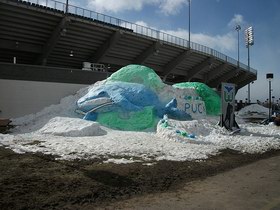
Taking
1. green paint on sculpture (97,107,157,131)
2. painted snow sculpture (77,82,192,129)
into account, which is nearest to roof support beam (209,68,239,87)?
painted snow sculpture (77,82,192,129)

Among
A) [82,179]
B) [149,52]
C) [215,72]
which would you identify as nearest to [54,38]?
[149,52]

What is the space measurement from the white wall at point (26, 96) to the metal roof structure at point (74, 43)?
11.3m

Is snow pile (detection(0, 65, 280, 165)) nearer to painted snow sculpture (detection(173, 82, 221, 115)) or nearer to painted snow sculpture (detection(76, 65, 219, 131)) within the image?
painted snow sculpture (detection(76, 65, 219, 131))

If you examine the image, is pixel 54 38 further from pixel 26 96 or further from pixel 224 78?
pixel 224 78

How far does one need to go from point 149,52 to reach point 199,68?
14.8 meters

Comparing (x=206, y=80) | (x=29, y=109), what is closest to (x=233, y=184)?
(x=29, y=109)

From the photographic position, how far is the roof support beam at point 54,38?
30.4 meters

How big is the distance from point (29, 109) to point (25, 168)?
11.6 metres

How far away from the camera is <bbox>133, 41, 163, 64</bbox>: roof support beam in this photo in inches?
1597

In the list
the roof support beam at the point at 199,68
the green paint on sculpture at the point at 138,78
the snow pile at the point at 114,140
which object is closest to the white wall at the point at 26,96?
the snow pile at the point at 114,140

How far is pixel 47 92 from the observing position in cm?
1886

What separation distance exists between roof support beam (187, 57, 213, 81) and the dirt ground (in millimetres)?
44388

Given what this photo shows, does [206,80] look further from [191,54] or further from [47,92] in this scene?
[47,92]

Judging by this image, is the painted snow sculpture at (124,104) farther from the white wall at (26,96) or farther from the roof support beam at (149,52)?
the roof support beam at (149,52)
